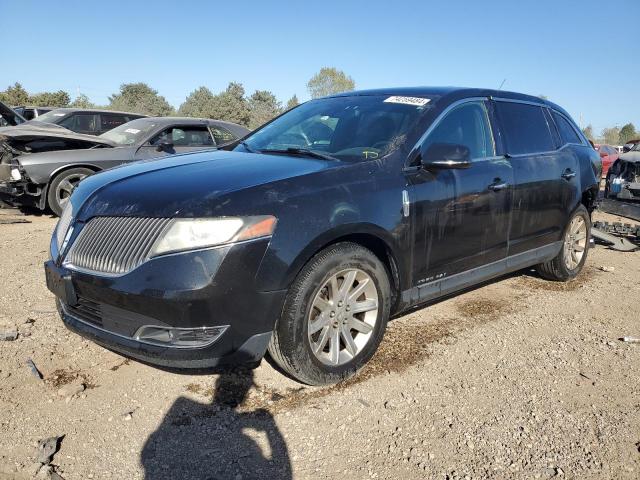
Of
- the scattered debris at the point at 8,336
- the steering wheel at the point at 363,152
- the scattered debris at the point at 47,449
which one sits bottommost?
the scattered debris at the point at 47,449

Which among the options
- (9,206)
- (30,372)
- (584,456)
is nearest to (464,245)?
(584,456)

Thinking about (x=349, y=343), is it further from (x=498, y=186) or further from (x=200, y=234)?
(x=498, y=186)

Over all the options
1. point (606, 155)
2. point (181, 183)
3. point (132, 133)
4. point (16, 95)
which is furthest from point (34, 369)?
point (16, 95)

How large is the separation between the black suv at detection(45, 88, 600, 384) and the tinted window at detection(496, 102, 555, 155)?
0.09 ft

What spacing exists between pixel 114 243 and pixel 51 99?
46.3 m

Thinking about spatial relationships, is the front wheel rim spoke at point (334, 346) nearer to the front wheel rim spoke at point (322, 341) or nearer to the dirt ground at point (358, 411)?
the front wheel rim spoke at point (322, 341)

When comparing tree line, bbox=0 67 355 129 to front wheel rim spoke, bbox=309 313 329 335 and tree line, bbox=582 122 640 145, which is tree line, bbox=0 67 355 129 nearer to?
tree line, bbox=582 122 640 145

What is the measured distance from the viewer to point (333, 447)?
2561 mm

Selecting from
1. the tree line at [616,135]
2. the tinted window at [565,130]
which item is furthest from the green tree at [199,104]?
the tinted window at [565,130]

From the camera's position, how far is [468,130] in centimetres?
403

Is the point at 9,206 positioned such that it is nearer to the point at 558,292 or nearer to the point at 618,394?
the point at 558,292

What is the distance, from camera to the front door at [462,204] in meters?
3.48

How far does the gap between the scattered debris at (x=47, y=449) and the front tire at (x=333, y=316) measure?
1.13 metres

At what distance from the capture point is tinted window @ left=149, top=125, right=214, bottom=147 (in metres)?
8.38
